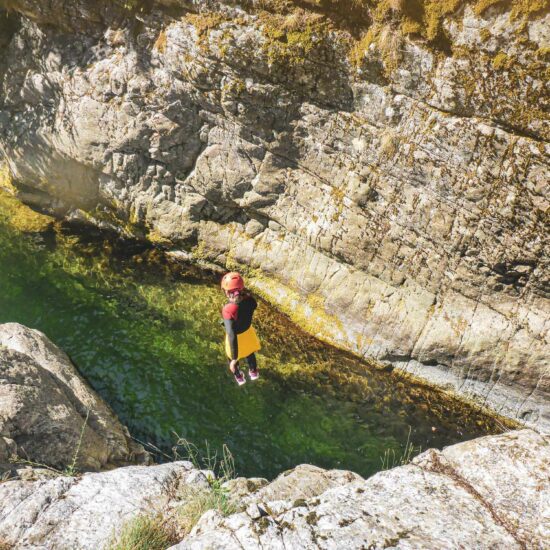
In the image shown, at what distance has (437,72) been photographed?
1048 centimetres

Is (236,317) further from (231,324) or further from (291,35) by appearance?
(291,35)

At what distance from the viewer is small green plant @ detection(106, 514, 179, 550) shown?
5652 millimetres

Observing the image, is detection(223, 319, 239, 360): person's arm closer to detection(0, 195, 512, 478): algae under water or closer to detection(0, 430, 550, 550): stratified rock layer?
detection(0, 195, 512, 478): algae under water

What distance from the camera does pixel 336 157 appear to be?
12.6 meters

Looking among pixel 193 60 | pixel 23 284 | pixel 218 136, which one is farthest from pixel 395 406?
pixel 23 284

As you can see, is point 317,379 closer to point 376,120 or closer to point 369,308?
point 369,308

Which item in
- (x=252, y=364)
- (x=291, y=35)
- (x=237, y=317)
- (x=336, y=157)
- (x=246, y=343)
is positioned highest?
(x=291, y=35)

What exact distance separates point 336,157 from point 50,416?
30.5 feet

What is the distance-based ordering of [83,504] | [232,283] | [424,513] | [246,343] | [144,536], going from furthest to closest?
[246,343] → [232,283] → [83,504] → [144,536] → [424,513]

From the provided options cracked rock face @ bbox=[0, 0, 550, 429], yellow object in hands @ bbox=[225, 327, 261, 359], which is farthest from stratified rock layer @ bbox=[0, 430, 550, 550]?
cracked rock face @ bbox=[0, 0, 550, 429]

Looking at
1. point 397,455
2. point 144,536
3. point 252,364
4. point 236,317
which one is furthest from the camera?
point 397,455

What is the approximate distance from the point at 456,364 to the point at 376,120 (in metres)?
6.80

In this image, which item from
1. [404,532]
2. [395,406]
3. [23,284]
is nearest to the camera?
[404,532]

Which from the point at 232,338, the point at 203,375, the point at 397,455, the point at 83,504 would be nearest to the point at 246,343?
the point at 232,338
